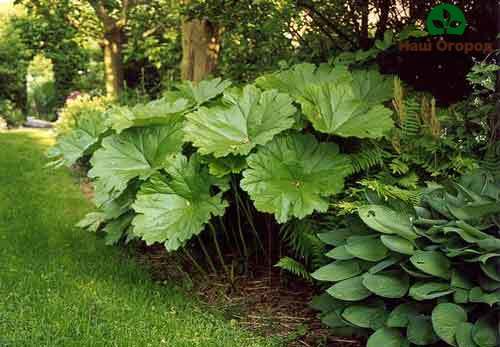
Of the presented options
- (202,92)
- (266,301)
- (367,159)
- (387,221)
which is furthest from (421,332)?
(202,92)

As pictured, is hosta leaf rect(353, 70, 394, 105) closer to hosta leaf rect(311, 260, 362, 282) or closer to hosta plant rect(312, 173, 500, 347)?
hosta plant rect(312, 173, 500, 347)

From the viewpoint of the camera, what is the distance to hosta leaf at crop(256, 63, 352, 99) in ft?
10.9

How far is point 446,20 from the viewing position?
353 cm

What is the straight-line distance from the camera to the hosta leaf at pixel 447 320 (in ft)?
6.93

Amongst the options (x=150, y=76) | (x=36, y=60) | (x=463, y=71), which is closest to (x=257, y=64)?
(x=463, y=71)

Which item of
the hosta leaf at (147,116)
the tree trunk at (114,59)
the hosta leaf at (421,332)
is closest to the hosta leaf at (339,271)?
the hosta leaf at (421,332)

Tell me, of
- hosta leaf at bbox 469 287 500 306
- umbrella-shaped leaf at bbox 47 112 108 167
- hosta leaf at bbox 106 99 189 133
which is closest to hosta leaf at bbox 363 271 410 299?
hosta leaf at bbox 469 287 500 306

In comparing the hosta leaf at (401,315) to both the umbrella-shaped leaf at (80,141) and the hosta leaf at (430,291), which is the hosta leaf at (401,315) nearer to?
the hosta leaf at (430,291)

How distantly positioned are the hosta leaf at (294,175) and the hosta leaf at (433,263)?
56 centimetres

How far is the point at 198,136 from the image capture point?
299 centimetres

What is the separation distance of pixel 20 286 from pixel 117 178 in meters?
0.87

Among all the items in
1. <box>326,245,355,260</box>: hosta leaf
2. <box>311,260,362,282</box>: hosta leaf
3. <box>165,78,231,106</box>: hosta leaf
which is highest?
<box>165,78,231,106</box>: hosta leaf

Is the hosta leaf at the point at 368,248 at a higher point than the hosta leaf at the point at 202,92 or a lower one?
lower

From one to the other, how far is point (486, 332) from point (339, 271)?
2.11ft
